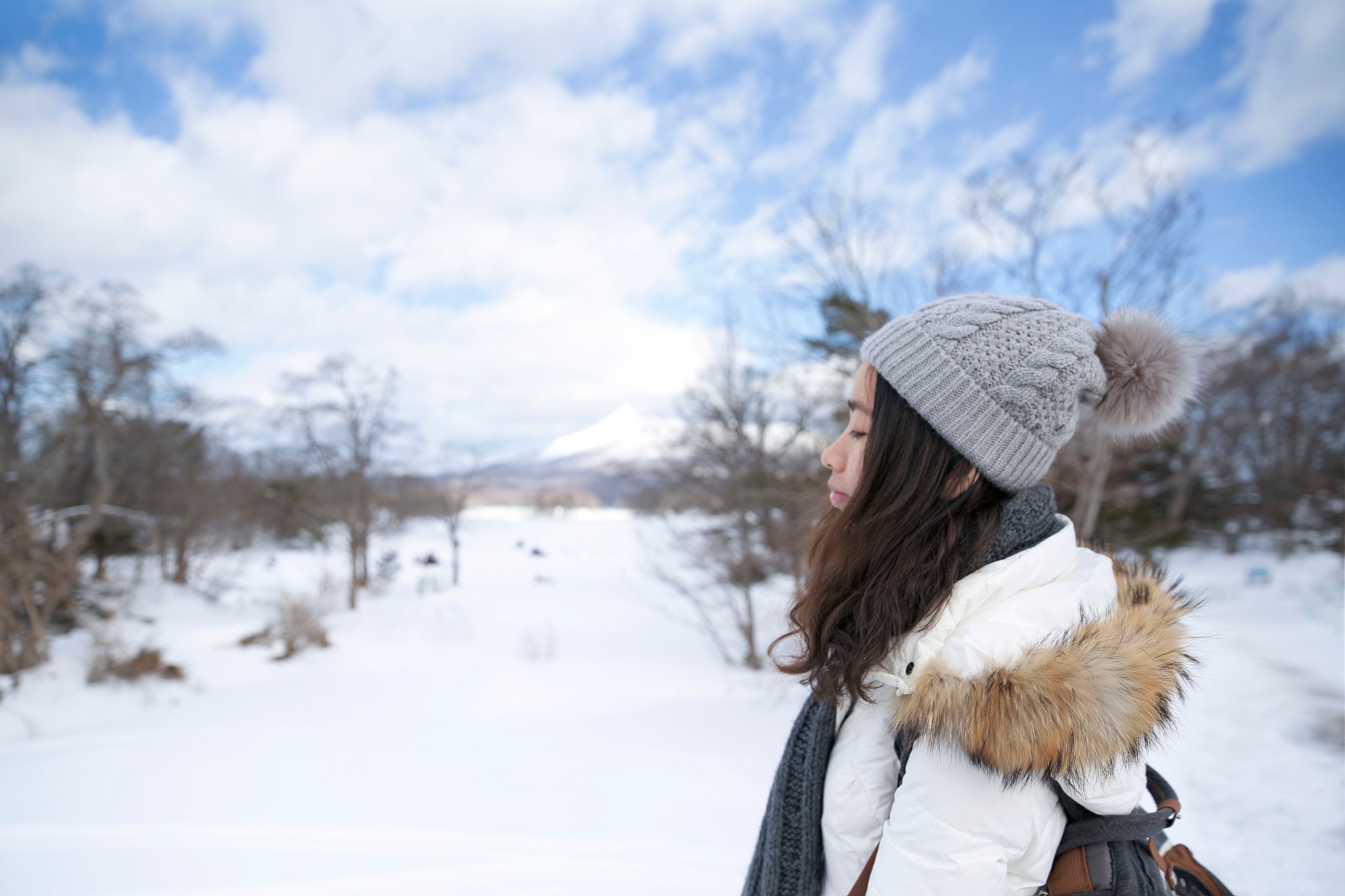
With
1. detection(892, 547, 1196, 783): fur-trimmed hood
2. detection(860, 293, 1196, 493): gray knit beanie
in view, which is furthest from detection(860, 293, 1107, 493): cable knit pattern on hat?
detection(892, 547, 1196, 783): fur-trimmed hood

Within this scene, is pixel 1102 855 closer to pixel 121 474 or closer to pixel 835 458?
pixel 835 458

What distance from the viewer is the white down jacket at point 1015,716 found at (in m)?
0.97

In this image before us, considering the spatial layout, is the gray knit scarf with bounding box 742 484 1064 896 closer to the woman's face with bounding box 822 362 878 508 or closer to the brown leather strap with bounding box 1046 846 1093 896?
the woman's face with bounding box 822 362 878 508

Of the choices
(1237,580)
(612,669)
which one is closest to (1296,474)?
(1237,580)

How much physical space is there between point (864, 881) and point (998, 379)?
97 cm

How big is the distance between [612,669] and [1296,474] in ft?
71.6

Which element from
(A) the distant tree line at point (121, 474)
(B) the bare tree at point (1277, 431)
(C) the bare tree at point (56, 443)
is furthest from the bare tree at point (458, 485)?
(B) the bare tree at point (1277, 431)

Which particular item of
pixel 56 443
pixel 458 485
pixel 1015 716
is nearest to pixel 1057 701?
pixel 1015 716

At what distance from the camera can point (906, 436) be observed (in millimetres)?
1222

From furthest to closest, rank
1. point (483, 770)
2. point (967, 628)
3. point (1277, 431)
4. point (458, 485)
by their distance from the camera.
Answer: point (458, 485) → point (1277, 431) → point (483, 770) → point (967, 628)

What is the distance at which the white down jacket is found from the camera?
A: 3.17 feet

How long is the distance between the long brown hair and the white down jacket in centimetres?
5

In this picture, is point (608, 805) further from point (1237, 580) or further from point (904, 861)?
point (1237, 580)

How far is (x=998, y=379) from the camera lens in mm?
1169
